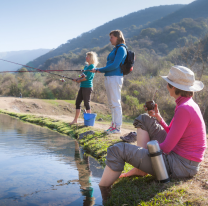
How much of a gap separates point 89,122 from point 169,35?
52.8 metres

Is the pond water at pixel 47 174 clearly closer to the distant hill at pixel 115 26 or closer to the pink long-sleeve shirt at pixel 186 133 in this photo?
the pink long-sleeve shirt at pixel 186 133

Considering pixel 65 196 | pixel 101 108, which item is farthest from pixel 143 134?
pixel 101 108

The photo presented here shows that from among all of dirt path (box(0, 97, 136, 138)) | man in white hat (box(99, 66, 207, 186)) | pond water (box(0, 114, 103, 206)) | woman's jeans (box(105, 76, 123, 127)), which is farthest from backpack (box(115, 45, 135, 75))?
dirt path (box(0, 97, 136, 138))

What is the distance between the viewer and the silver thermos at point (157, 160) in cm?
241

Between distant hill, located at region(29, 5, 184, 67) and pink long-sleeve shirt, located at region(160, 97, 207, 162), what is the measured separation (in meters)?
76.7

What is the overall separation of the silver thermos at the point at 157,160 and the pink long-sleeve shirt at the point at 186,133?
0.12 meters

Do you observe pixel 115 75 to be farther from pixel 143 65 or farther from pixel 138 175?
pixel 143 65

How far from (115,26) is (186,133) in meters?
86.8

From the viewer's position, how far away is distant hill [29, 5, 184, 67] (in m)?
80.4

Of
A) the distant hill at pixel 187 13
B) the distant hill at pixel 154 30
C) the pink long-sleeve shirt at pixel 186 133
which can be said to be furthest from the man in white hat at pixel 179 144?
the distant hill at pixel 187 13

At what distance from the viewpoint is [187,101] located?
2.48 meters

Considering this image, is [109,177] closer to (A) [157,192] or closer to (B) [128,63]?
(A) [157,192]

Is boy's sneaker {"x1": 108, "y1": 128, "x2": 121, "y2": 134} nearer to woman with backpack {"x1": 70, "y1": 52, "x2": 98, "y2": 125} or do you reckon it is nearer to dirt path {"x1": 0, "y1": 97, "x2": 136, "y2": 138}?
woman with backpack {"x1": 70, "y1": 52, "x2": 98, "y2": 125}

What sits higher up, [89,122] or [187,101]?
[187,101]
